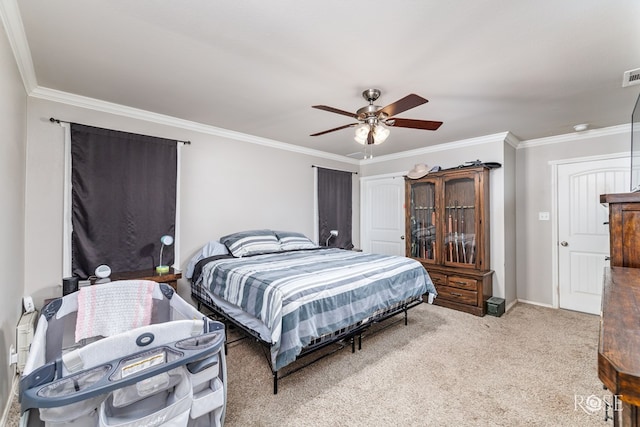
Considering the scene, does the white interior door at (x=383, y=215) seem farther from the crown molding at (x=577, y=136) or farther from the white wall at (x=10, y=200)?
the white wall at (x=10, y=200)

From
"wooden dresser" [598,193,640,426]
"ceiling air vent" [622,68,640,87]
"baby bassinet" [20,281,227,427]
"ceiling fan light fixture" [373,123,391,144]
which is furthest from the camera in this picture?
"ceiling fan light fixture" [373,123,391,144]

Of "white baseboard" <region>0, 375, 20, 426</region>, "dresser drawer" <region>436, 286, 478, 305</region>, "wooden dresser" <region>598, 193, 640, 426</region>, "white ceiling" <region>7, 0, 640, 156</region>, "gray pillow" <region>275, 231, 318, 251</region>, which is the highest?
"white ceiling" <region>7, 0, 640, 156</region>

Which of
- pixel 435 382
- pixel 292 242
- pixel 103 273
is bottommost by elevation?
pixel 435 382

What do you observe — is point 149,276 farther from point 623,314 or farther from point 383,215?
point 383,215

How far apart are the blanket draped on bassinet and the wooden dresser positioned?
7.24ft

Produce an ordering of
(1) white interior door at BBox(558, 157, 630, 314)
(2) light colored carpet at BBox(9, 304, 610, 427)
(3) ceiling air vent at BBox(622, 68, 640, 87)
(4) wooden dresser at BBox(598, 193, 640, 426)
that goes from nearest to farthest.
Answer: (4) wooden dresser at BBox(598, 193, 640, 426) → (2) light colored carpet at BBox(9, 304, 610, 427) → (3) ceiling air vent at BBox(622, 68, 640, 87) → (1) white interior door at BBox(558, 157, 630, 314)

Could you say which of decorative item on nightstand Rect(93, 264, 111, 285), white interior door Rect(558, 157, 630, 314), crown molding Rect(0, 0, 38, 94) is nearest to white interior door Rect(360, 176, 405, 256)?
white interior door Rect(558, 157, 630, 314)

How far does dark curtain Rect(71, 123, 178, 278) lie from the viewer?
273 centimetres

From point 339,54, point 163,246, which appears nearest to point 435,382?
point 339,54

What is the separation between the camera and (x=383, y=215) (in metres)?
5.21

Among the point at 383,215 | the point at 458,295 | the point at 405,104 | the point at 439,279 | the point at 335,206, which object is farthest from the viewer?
the point at 383,215

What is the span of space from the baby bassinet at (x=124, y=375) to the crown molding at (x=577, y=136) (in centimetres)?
471

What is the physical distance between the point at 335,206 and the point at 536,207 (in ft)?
9.88

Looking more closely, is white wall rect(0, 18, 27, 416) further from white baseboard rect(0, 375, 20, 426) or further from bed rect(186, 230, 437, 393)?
bed rect(186, 230, 437, 393)
